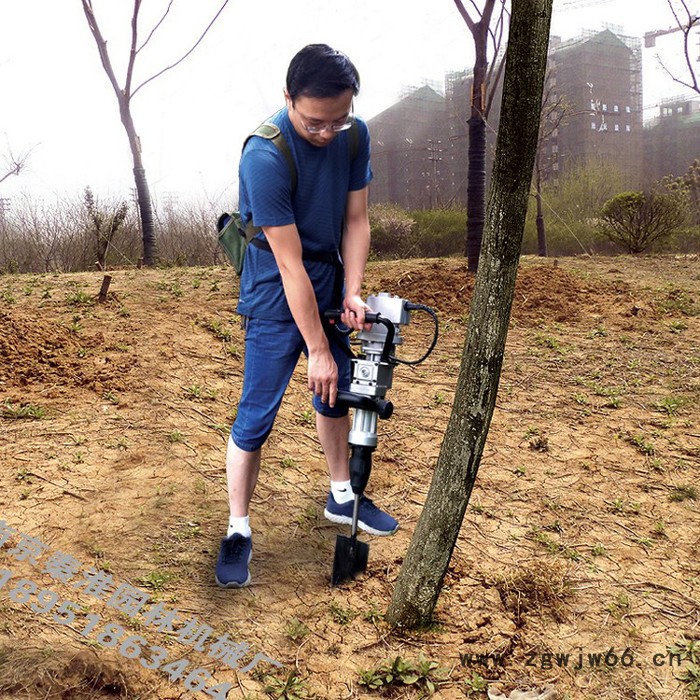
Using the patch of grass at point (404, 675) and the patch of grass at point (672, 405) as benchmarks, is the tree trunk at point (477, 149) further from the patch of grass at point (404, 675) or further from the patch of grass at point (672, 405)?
the patch of grass at point (404, 675)

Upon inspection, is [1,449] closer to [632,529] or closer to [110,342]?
[110,342]

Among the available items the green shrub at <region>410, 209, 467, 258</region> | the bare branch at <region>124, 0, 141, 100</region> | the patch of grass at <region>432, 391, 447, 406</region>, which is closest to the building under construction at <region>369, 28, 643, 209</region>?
the green shrub at <region>410, 209, 467, 258</region>

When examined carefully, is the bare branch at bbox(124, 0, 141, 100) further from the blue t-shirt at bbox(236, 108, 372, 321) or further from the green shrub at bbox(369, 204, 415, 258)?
the blue t-shirt at bbox(236, 108, 372, 321)

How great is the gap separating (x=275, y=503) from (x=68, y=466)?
3.20 ft

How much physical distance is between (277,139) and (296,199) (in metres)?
0.20

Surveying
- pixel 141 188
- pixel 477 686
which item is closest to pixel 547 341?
pixel 477 686

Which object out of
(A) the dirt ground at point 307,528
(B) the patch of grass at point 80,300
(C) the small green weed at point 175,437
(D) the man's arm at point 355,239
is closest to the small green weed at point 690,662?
(A) the dirt ground at point 307,528

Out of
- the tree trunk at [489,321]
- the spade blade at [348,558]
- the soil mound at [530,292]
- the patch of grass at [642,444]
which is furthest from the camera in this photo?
the soil mound at [530,292]

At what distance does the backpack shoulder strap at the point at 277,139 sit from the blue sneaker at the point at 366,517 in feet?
4.55

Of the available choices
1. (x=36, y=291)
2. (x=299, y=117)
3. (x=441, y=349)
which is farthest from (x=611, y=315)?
(x=36, y=291)

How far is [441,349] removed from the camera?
504cm

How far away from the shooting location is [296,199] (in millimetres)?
2096

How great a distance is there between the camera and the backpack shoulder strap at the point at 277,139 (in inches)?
78.1

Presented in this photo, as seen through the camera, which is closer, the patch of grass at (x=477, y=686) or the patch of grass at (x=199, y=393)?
the patch of grass at (x=477, y=686)
